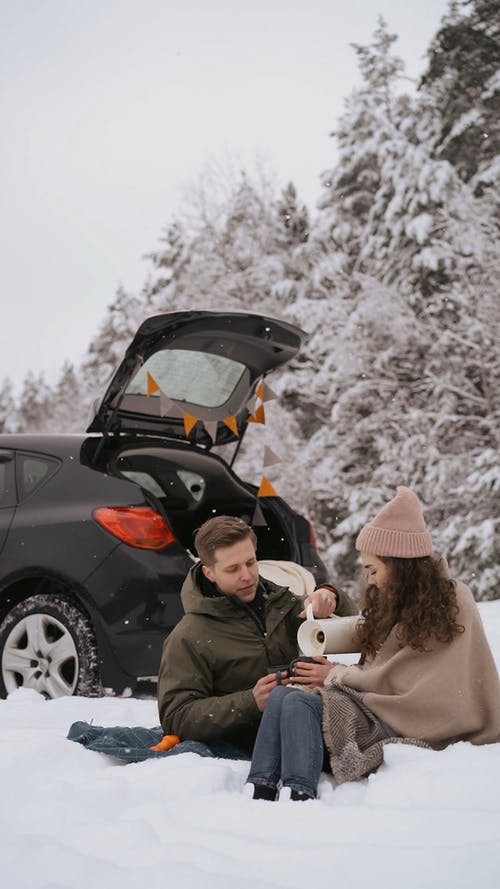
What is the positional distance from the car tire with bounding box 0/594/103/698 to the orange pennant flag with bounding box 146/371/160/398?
1.18 m

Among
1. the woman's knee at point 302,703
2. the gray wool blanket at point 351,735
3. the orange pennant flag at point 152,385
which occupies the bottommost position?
the gray wool blanket at point 351,735

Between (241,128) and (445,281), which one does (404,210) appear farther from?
(241,128)

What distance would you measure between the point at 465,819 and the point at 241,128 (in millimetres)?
22337

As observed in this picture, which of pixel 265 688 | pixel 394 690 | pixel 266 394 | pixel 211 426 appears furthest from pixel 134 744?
pixel 266 394

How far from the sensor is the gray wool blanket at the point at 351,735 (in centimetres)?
270

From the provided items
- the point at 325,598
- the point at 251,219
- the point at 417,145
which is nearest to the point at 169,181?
the point at 251,219

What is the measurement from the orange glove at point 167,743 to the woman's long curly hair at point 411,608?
0.67 m

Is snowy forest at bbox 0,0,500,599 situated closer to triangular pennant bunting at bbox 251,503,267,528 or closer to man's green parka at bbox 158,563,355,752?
triangular pennant bunting at bbox 251,503,267,528

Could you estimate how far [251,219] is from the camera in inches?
880

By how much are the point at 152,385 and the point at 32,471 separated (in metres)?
0.75

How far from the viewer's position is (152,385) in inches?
203

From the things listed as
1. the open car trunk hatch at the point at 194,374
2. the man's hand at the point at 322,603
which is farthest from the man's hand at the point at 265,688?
the open car trunk hatch at the point at 194,374

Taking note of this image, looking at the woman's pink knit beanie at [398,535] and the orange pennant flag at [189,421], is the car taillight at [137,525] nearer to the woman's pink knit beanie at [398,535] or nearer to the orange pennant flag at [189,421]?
the orange pennant flag at [189,421]

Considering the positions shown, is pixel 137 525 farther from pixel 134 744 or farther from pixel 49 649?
pixel 134 744
